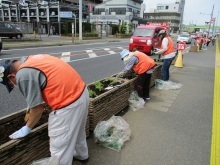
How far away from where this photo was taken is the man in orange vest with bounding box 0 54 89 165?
1942 millimetres

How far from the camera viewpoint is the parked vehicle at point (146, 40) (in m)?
14.2

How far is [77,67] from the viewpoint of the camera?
909 centimetres

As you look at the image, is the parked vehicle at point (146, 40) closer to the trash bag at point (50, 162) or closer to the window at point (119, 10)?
the trash bag at point (50, 162)

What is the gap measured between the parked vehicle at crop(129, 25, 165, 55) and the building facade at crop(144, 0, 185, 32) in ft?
255

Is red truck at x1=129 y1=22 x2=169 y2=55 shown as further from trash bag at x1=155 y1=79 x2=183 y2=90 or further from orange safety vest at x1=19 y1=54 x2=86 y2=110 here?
orange safety vest at x1=19 y1=54 x2=86 y2=110

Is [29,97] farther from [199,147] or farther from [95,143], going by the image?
[199,147]

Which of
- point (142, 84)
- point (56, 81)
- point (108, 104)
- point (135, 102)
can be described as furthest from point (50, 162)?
point (142, 84)

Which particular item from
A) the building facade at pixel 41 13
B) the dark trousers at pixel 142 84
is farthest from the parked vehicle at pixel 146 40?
the building facade at pixel 41 13

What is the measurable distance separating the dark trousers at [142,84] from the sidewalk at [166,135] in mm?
271

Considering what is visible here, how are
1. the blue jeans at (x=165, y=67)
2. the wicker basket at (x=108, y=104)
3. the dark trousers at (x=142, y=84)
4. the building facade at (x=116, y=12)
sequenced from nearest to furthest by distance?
1. the wicker basket at (x=108, y=104)
2. the dark trousers at (x=142, y=84)
3. the blue jeans at (x=165, y=67)
4. the building facade at (x=116, y=12)

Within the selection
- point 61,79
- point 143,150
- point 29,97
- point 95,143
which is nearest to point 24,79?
point 29,97


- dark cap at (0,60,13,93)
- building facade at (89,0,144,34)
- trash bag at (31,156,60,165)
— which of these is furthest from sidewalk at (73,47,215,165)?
building facade at (89,0,144,34)

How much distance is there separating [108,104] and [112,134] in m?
0.67

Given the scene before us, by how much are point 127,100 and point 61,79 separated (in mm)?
2845
